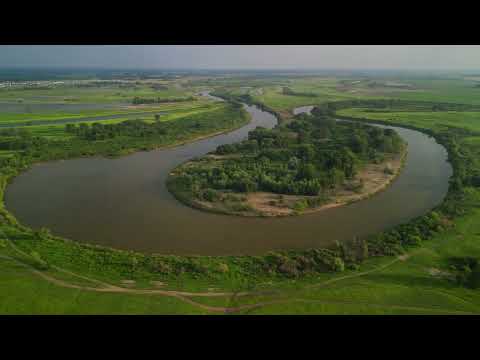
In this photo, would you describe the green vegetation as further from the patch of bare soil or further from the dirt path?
the dirt path

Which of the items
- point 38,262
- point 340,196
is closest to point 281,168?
point 340,196

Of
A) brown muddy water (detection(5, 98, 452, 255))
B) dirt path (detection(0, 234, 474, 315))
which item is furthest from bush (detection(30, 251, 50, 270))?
brown muddy water (detection(5, 98, 452, 255))

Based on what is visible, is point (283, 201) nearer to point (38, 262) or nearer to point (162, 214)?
point (162, 214)

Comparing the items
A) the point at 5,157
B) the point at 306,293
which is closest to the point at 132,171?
the point at 5,157

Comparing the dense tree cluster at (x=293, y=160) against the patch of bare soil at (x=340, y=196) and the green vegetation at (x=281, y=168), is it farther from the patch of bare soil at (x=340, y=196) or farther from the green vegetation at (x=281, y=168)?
the patch of bare soil at (x=340, y=196)

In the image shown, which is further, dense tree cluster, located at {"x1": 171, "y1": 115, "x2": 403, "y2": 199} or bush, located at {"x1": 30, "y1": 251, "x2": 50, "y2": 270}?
dense tree cluster, located at {"x1": 171, "y1": 115, "x2": 403, "y2": 199}

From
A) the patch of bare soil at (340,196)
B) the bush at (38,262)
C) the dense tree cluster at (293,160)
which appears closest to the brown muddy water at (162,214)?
the patch of bare soil at (340,196)

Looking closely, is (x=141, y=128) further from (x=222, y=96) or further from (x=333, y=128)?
(x=222, y=96)

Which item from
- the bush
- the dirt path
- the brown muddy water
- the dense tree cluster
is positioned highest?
the dense tree cluster
